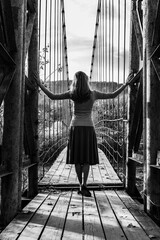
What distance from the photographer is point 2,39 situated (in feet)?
5.76

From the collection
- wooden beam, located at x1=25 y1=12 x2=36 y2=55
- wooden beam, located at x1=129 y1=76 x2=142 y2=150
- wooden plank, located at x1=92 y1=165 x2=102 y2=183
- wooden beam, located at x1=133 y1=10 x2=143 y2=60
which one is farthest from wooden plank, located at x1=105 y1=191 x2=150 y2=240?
wooden beam, located at x1=25 y1=12 x2=36 y2=55

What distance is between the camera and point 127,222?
6.03ft

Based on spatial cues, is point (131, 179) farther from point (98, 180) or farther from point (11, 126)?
point (11, 126)

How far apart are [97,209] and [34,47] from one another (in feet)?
4.58

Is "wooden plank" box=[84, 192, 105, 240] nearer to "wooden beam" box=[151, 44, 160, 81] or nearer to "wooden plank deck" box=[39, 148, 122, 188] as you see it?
"wooden plank deck" box=[39, 148, 122, 188]

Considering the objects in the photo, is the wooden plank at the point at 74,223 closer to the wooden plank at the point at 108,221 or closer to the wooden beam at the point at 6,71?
the wooden plank at the point at 108,221

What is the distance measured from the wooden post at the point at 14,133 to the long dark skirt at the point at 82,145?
774 mm

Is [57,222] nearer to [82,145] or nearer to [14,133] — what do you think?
[14,133]

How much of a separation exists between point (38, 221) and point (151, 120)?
861 mm

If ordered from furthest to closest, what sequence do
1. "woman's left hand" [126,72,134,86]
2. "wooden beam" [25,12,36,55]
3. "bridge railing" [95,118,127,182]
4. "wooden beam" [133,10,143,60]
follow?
"bridge railing" [95,118,127,182] < "woman's left hand" [126,72,134,86] < "wooden beam" [133,10,143,60] < "wooden beam" [25,12,36,55]

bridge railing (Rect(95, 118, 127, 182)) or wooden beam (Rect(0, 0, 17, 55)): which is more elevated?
wooden beam (Rect(0, 0, 17, 55))

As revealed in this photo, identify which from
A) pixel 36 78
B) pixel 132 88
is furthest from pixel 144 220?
pixel 36 78

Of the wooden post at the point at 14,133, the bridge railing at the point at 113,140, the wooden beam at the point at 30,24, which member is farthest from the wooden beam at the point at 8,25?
the bridge railing at the point at 113,140

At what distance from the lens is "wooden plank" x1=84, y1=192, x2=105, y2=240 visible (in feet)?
5.25
